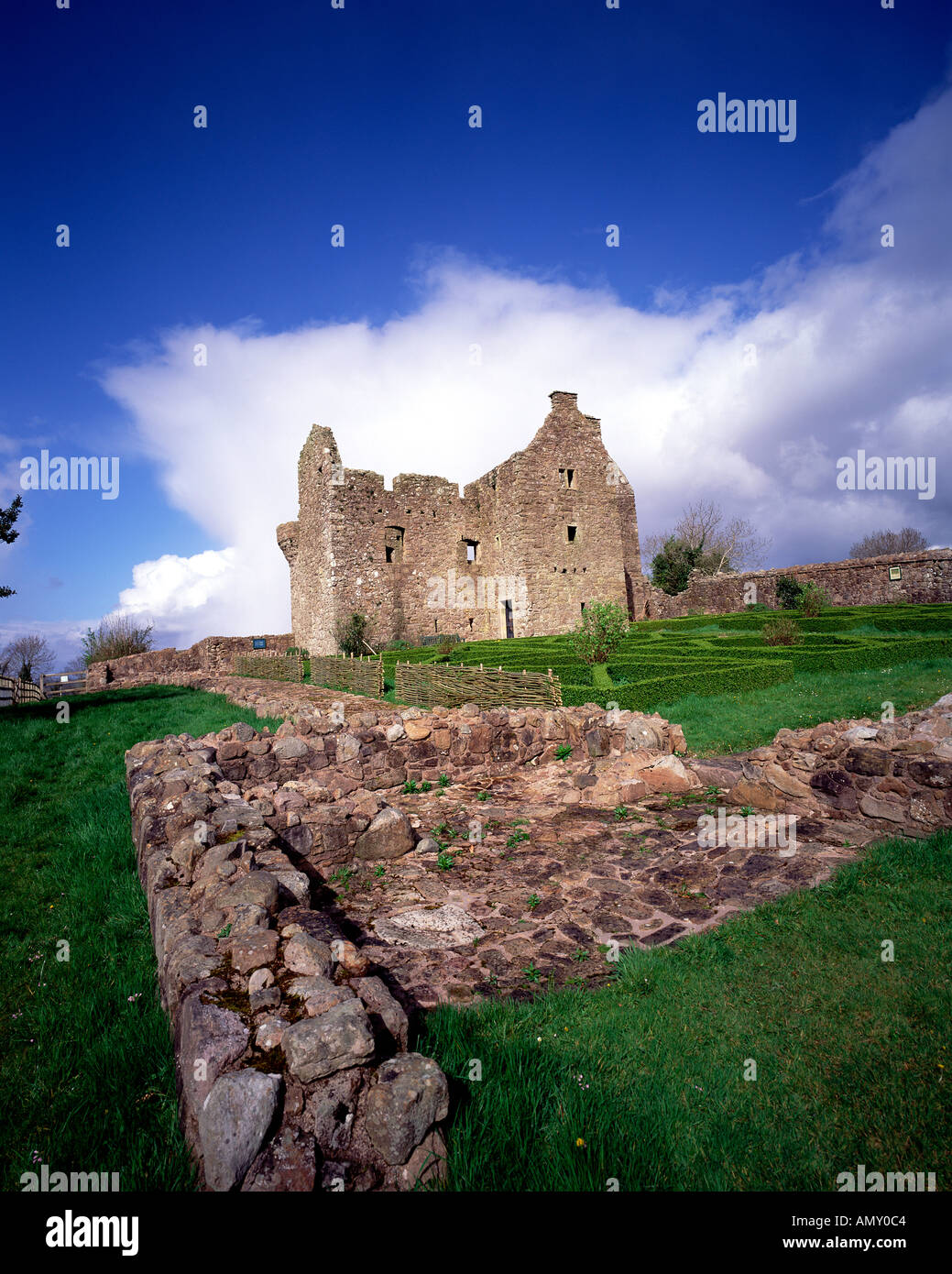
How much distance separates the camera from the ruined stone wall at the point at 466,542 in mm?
29516

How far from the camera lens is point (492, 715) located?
9.41m

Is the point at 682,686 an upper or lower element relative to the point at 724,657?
lower

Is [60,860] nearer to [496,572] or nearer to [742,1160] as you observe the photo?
[742,1160]

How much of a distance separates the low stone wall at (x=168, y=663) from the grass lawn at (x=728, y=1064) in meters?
26.4

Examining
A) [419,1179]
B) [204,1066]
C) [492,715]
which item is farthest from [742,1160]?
[492,715]

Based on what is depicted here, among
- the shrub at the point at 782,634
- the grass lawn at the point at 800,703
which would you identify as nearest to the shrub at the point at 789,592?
the shrub at the point at 782,634

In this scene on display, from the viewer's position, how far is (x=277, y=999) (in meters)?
2.62

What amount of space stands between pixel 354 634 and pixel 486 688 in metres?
16.9

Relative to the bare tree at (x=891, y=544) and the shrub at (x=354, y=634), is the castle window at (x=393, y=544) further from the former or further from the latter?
the bare tree at (x=891, y=544)

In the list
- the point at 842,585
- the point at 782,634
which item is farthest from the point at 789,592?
the point at 782,634

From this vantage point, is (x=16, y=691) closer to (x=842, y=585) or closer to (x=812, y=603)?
(x=812, y=603)

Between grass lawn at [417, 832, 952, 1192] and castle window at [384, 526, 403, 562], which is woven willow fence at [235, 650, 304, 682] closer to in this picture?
castle window at [384, 526, 403, 562]

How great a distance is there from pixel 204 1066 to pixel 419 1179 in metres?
0.88

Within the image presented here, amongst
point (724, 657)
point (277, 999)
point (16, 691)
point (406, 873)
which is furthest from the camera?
point (16, 691)
